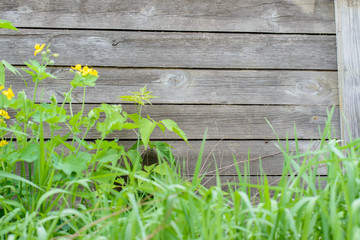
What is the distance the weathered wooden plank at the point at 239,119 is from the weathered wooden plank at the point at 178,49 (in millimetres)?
230

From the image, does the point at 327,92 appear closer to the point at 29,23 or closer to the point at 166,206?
the point at 166,206

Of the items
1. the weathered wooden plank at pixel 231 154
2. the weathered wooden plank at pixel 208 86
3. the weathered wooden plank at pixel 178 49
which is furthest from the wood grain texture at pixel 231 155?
the weathered wooden plank at pixel 178 49

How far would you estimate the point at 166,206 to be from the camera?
70 cm

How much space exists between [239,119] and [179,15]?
2.15 feet

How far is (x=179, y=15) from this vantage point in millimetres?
1892

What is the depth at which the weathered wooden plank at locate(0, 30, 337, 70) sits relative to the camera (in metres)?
1.81

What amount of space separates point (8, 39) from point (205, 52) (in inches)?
40.6

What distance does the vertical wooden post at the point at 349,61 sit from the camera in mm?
1873

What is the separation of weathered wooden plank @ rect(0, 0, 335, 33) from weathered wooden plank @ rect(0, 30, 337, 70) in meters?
0.04

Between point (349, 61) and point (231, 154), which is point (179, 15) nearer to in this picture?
point (231, 154)

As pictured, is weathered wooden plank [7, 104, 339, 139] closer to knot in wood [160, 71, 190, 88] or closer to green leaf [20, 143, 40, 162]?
knot in wood [160, 71, 190, 88]

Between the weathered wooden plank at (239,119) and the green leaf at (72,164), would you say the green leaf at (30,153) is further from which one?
the weathered wooden plank at (239,119)

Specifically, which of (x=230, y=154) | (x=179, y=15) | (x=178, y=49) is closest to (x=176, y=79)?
(x=178, y=49)

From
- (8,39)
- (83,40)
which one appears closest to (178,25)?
(83,40)
